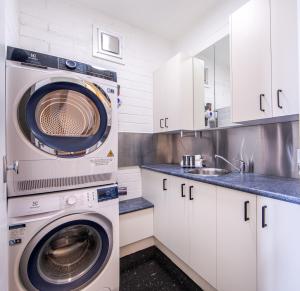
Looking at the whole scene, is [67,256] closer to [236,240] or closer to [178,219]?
[178,219]

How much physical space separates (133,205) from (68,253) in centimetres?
86

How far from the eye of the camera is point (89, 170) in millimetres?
1244

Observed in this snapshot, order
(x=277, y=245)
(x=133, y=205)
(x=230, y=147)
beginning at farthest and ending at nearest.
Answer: (x=133, y=205), (x=230, y=147), (x=277, y=245)

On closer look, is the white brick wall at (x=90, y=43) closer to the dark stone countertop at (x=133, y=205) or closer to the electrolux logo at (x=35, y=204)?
the dark stone countertop at (x=133, y=205)

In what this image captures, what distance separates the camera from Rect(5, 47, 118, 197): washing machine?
1026 mm

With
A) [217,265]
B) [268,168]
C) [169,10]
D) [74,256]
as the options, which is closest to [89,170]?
[74,256]

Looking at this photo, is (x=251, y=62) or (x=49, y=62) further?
(x=251, y=62)

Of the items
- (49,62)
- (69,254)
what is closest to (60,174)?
(69,254)

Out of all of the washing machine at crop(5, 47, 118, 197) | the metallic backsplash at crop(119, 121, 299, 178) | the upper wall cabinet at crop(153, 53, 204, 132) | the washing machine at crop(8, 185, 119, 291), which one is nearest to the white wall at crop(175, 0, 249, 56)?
the upper wall cabinet at crop(153, 53, 204, 132)

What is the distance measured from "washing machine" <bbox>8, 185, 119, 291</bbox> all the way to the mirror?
1.36m

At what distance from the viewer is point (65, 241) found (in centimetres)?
127

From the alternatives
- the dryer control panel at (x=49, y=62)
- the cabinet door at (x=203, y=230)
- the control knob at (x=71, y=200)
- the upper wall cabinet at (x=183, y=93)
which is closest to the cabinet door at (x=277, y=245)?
→ the cabinet door at (x=203, y=230)

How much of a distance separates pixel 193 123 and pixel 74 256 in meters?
1.73

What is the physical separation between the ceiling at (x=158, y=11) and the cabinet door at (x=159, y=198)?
6.10 ft
